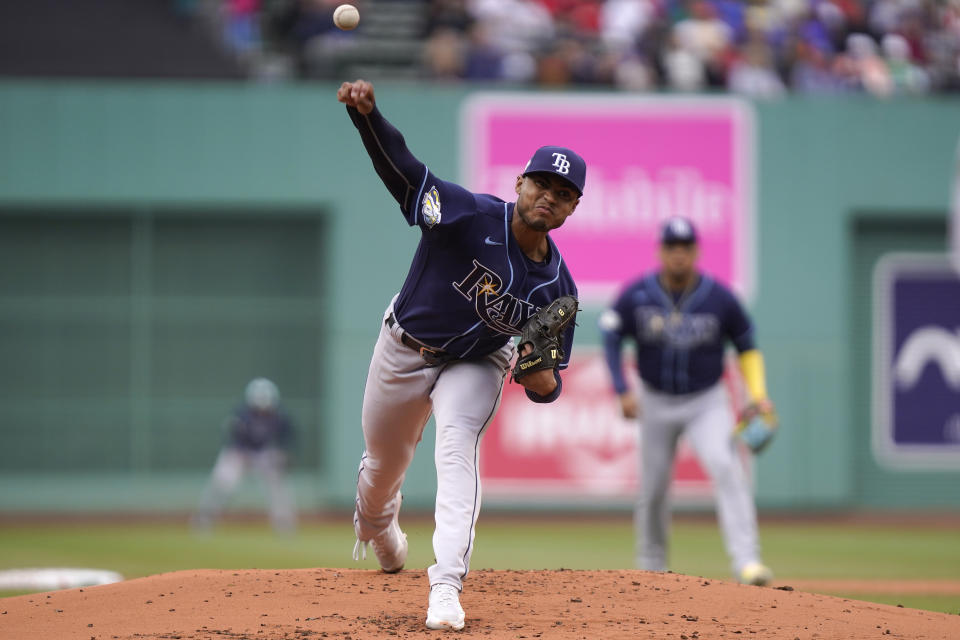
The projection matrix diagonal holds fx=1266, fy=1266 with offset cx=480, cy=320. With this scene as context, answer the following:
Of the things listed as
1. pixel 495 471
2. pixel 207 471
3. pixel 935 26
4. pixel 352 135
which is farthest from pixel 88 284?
pixel 935 26

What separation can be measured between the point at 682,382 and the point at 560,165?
3071 mm

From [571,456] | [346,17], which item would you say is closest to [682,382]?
[346,17]

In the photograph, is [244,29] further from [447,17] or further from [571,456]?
[571,456]

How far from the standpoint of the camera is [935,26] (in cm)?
1634

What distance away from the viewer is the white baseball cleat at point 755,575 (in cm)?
688

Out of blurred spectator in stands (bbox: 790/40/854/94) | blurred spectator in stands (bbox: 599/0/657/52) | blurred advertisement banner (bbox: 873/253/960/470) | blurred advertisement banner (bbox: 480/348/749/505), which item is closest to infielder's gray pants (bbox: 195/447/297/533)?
blurred advertisement banner (bbox: 480/348/749/505)

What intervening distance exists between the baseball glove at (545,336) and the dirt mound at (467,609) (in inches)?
37.6

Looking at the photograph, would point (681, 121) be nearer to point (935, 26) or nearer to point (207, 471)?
point (935, 26)

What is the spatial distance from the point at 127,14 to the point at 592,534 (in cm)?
894

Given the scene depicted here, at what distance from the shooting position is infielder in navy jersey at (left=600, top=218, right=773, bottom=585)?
7348 mm

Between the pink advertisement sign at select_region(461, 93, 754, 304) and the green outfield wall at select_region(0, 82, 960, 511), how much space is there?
1.00 feet

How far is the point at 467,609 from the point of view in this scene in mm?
4949

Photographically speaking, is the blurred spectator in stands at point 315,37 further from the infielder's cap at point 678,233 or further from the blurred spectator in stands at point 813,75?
the infielder's cap at point 678,233

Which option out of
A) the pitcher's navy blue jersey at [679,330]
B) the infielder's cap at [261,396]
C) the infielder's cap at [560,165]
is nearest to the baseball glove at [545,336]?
the infielder's cap at [560,165]
